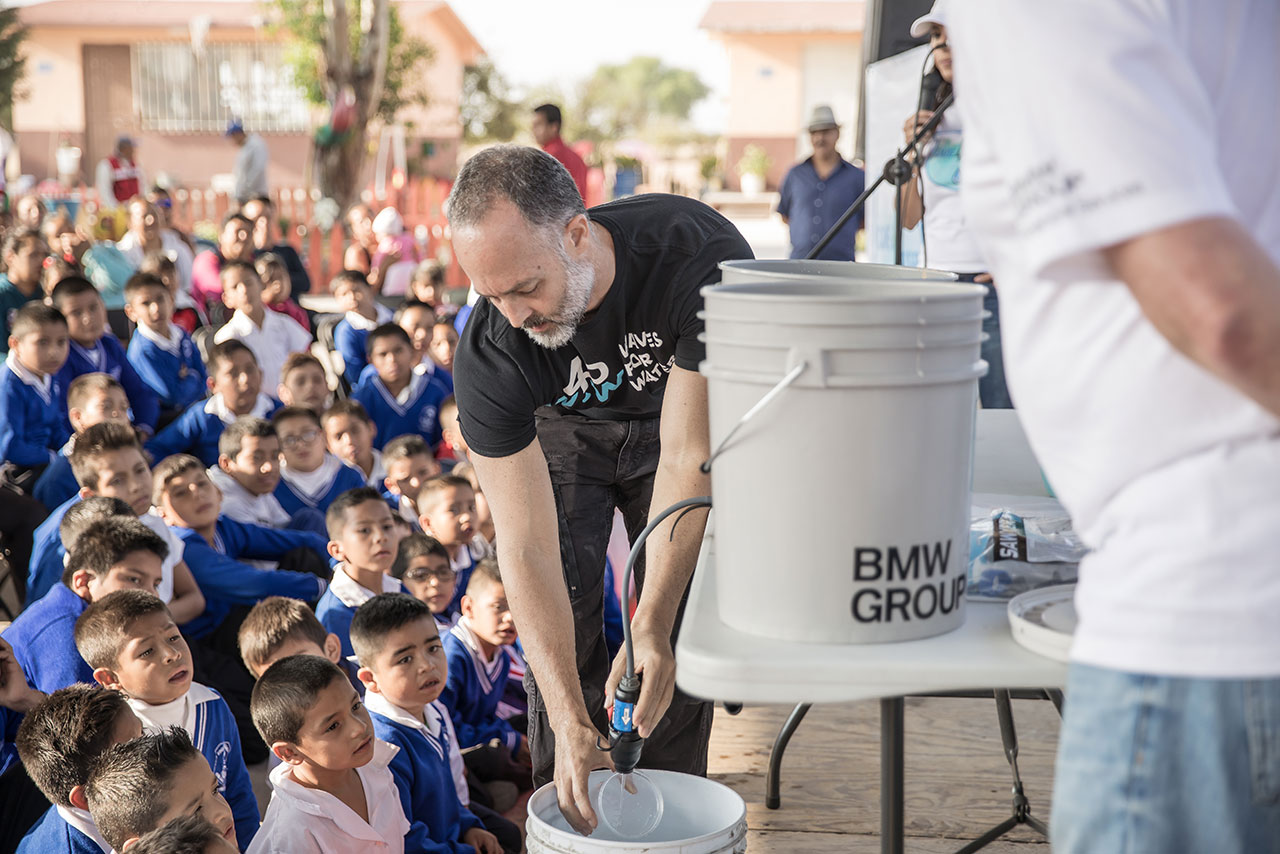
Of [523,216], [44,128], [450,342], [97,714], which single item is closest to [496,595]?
[97,714]

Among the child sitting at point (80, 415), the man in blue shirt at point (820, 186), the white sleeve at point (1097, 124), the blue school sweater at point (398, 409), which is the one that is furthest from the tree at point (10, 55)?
the white sleeve at point (1097, 124)

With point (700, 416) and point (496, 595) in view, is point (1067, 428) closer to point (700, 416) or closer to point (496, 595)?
point (700, 416)

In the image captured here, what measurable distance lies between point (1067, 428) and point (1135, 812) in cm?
27

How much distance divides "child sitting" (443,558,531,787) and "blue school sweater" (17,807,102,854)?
1.15m

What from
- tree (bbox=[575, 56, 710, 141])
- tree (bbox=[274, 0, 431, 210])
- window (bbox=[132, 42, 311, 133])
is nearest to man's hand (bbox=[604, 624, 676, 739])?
tree (bbox=[274, 0, 431, 210])

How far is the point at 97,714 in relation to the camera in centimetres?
226

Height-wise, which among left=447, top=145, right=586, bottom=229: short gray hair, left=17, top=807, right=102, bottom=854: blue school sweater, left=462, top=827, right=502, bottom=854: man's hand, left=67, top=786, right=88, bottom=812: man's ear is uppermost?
left=447, top=145, right=586, bottom=229: short gray hair

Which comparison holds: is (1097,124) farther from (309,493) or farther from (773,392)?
(309,493)

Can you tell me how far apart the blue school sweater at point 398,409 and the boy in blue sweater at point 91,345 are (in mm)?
934

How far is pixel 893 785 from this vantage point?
130cm

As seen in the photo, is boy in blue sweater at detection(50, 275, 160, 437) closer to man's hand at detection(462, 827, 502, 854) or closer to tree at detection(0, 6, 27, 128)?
man's hand at detection(462, 827, 502, 854)

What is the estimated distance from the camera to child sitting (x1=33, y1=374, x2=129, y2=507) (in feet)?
14.2

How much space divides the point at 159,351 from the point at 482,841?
12.5 feet

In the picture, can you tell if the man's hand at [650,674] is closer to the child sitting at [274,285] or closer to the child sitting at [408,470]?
the child sitting at [408,470]
